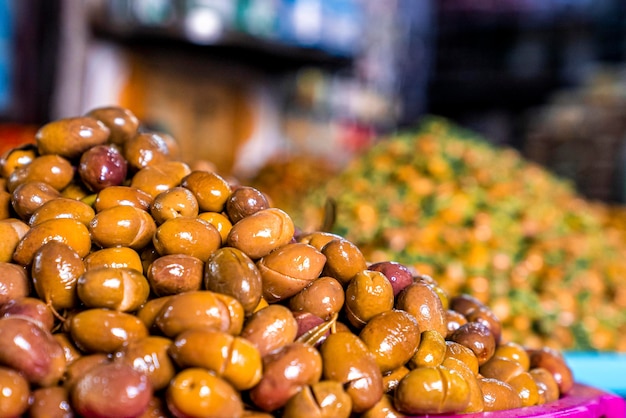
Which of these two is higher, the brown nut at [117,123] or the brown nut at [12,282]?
the brown nut at [117,123]

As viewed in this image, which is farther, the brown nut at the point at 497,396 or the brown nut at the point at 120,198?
the brown nut at the point at 120,198

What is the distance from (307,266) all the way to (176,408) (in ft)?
1.06

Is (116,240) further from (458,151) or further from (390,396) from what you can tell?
(458,151)

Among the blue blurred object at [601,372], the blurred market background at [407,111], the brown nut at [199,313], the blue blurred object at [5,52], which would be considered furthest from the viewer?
the blue blurred object at [5,52]

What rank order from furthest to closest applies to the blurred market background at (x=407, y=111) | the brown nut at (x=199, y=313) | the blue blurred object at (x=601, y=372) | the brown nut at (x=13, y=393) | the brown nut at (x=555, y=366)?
1. the blurred market background at (x=407, y=111)
2. the blue blurred object at (x=601, y=372)
3. the brown nut at (x=555, y=366)
4. the brown nut at (x=199, y=313)
5. the brown nut at (x=13, y=393)

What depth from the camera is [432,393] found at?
994 mm

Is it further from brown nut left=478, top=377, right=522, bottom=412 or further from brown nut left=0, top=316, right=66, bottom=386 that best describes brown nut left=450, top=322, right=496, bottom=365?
brown nut left=0, top=316, right=66, bottom=386

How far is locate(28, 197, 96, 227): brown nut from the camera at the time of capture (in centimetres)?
118

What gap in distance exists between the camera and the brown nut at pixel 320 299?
110cm

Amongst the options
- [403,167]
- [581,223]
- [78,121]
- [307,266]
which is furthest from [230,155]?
[307,266]

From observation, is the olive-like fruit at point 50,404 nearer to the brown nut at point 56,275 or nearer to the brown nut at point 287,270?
the brown nut at point 56,275

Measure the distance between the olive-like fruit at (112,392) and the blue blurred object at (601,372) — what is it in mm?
1137

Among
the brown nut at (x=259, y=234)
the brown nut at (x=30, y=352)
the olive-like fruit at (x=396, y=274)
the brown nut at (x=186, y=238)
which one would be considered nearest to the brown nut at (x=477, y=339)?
the olive-like fruit at (x=396, y=274)

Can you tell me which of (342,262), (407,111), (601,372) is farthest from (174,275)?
(407,111)
